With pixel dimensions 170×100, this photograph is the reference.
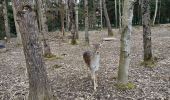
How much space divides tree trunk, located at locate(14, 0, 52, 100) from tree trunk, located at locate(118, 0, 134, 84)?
2345mm

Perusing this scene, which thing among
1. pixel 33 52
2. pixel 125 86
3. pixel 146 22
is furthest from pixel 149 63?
pixel 33 52

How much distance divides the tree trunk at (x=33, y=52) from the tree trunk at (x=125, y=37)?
7.69ft

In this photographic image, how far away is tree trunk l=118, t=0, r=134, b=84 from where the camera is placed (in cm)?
779

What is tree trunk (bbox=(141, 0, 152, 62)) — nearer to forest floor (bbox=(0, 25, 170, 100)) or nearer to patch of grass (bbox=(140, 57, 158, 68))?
patch of grass (bbox=(140, 57, 158, 68))

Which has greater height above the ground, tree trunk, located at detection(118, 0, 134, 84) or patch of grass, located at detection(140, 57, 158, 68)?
tree trunk, located at detection(118, 0, 134, 84)

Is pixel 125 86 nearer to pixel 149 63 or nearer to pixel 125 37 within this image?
pixel 125 37

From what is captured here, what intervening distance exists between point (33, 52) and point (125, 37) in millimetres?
2754

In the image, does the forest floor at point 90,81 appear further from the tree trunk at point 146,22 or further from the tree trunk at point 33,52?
the tree trunk at point 33,52

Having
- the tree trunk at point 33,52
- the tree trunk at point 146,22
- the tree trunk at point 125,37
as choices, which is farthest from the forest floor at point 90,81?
the tree trunk at point 33,52

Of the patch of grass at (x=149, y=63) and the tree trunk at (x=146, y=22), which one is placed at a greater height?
the tree trunk at (x=146, y=22)

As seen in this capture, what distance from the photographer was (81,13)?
43.3 meters

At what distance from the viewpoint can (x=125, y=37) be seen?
26.1ft

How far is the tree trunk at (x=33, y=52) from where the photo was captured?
20.8 feet

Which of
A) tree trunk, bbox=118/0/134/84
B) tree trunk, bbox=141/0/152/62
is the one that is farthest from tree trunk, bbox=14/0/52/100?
tree trunk, bbox=141/0/152/62
